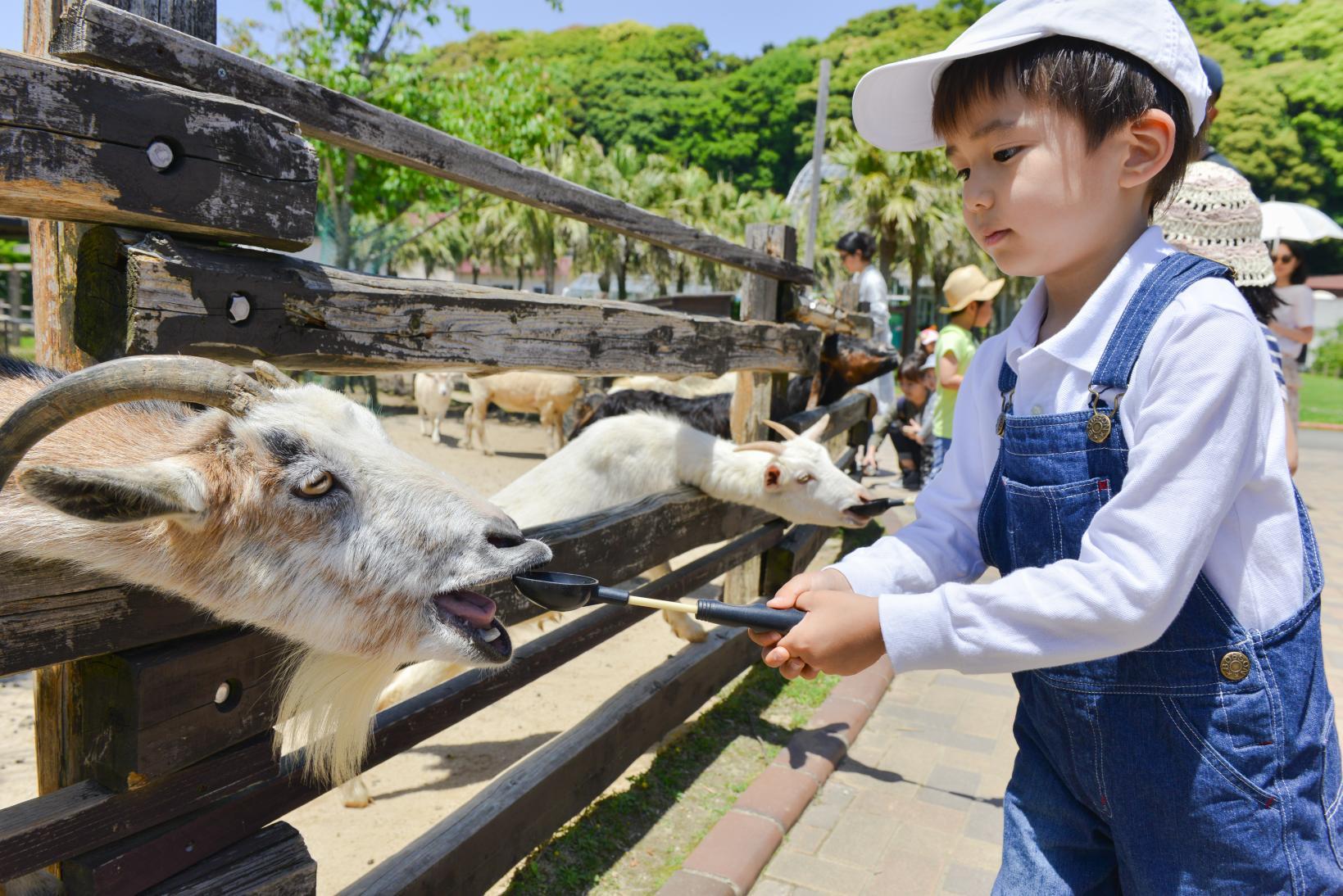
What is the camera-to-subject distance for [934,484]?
2059 mm

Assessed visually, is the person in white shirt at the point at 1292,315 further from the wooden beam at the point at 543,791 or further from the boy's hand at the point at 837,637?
the boy's hand at the point at 837,637

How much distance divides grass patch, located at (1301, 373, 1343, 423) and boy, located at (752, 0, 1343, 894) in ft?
63.6

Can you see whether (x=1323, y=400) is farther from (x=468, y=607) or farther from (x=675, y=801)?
(x=468, y=607)

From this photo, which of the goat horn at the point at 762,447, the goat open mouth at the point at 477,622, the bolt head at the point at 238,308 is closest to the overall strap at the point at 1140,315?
the goat open mouth at the point at 477,622

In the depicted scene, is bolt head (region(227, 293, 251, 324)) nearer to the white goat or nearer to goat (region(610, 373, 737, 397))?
the white goat

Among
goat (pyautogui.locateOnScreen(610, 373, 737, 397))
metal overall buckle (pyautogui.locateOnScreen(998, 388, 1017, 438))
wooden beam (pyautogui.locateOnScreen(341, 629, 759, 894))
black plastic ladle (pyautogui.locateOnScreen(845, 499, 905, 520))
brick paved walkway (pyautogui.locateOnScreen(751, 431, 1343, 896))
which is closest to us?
metal overall buckle (pyautogui.locateOnScreen(998, 388, 1017, 438))

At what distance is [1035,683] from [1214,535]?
474 mm

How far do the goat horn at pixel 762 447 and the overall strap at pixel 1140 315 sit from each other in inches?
121

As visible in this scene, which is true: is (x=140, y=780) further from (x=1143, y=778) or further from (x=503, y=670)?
(x=1143, y=778)

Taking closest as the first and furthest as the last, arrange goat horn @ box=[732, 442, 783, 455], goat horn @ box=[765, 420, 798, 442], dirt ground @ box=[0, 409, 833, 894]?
dirt ground @ box=[0, 409, 833, 894], goat horn @ box=[732, 442, 783, 455], goat horn @ box=[765, 420, 798, 442]

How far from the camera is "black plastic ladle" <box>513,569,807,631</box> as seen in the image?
1.59 meters

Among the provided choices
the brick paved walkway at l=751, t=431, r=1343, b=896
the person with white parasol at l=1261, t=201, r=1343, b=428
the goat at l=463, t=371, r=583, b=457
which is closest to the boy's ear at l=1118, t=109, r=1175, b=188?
the brick paved walkway at l=751, t=431, r=1343, b=896

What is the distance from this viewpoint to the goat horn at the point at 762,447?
15.1ft

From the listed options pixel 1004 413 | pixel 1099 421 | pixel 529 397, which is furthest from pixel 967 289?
pixel 529 397
